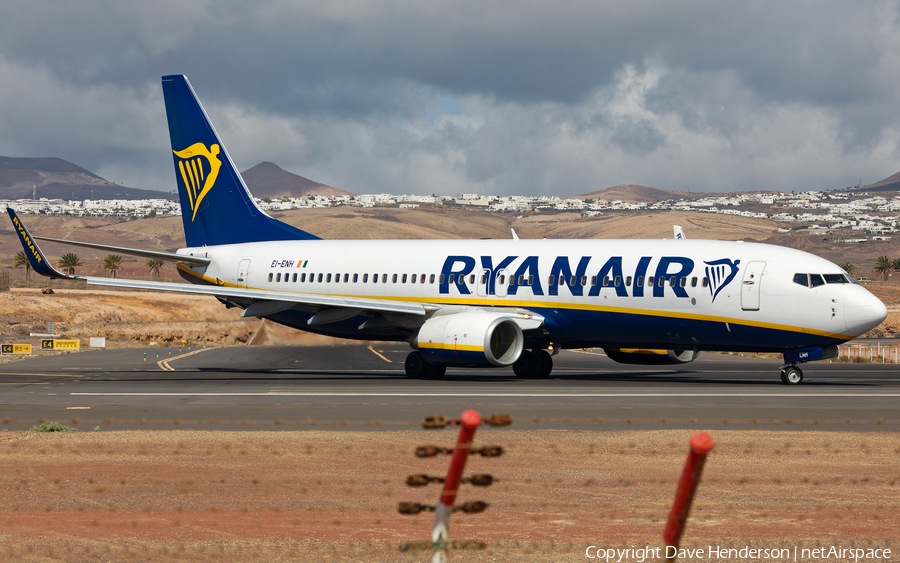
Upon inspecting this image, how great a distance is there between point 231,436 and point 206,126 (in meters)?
25.3

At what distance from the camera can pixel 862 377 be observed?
32.4 m

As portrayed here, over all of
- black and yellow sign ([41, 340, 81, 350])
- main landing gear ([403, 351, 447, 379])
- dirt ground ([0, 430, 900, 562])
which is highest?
dirt ground ([0, 430, 900, 562])

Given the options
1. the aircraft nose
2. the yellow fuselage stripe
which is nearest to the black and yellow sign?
the yellow fuselage stripe

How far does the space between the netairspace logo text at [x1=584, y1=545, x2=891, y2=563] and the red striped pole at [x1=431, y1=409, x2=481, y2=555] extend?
3228mm

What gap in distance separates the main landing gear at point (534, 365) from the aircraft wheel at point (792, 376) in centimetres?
Result: 762

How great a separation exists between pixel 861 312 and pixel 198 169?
25943 mm

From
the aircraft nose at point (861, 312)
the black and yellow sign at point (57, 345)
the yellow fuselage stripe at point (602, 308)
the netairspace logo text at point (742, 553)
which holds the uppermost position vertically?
the aircraft nose at point (861, 312)

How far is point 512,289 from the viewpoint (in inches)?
1228

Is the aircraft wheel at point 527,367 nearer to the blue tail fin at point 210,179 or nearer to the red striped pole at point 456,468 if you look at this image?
the blue tail fin at point 210,179

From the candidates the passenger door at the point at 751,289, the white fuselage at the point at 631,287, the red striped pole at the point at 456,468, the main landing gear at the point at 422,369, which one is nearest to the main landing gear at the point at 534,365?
the white fuselage at the point at 631,287

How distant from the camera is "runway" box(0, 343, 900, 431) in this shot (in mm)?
18453

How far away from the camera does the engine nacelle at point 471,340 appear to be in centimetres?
2867

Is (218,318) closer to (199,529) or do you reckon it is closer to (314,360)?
(314,360)

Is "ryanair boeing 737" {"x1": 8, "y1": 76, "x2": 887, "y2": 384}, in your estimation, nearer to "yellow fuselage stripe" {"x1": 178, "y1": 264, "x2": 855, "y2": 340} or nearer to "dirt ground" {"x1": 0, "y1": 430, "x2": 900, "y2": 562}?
"yellow fuselage stripe" {"x1": 178, "y1": 264, "x2": 855, "y2": 340}
